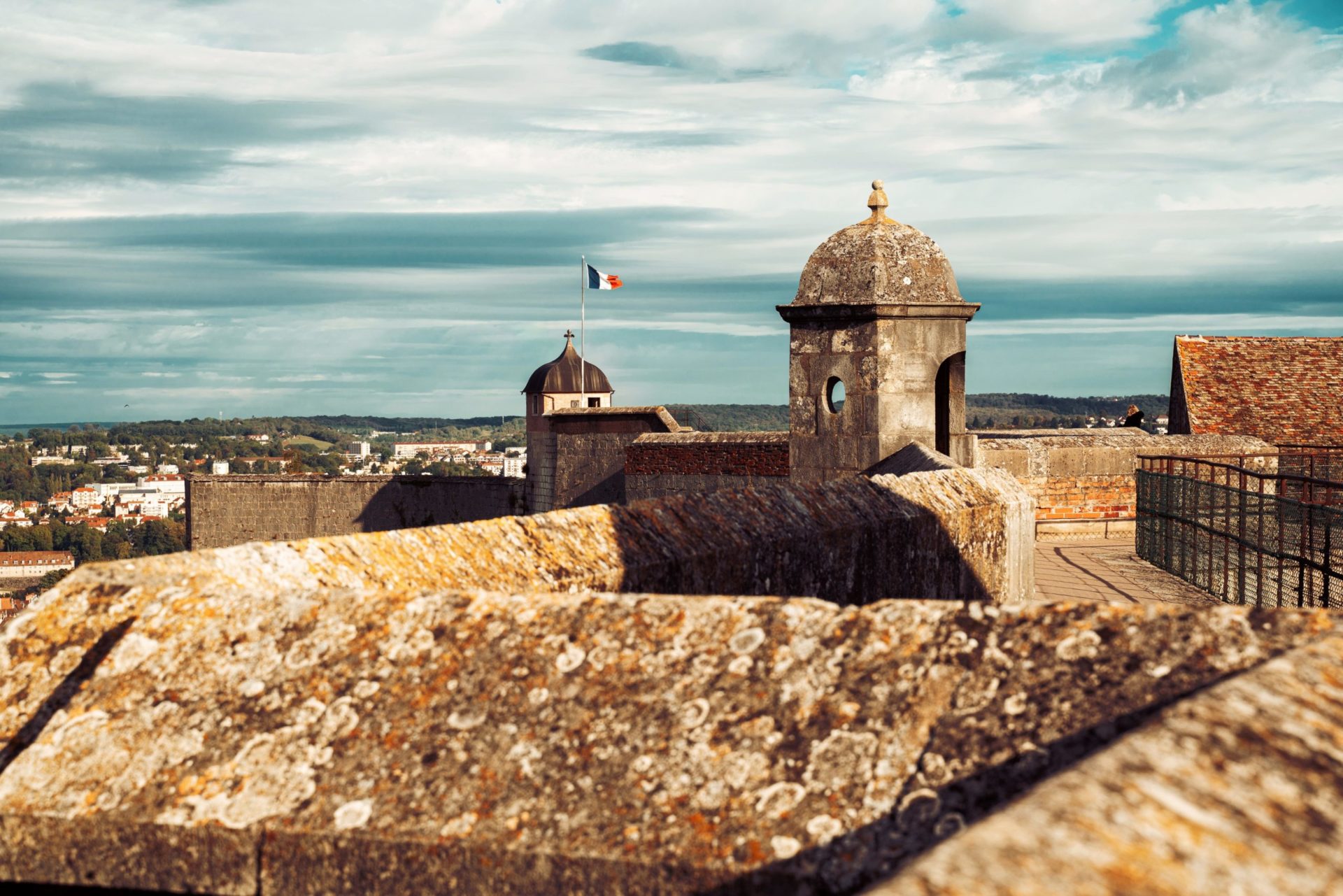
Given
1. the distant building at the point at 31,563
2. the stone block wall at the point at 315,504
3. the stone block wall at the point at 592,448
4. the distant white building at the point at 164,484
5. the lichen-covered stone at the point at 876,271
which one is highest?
the lichen-covered stone at the point at 876,271

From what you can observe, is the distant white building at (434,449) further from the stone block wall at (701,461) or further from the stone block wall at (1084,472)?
the stone block wall at (1084,472)

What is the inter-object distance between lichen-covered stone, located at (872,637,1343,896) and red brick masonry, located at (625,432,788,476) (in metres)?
16.9

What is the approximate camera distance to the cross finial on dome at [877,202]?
38.8 feet

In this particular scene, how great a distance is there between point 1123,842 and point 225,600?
1.86m

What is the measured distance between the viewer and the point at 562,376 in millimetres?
42656

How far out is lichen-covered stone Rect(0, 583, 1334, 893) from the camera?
2014 millimetres

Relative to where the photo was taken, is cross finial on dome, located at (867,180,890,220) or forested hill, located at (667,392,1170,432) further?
forested hill, located at (667,392,1170,432)

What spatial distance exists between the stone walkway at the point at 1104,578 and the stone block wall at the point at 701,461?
5.00 meters

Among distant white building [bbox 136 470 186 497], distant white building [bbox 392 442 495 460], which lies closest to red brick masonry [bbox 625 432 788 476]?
distant white building [bbox 136 470 186 497]

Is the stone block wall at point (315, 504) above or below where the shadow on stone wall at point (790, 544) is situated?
below

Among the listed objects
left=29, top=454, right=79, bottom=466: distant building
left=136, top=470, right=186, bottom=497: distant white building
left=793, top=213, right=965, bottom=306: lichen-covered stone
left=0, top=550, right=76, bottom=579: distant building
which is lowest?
left=29, top=454, right=79, bottom=466: distant building

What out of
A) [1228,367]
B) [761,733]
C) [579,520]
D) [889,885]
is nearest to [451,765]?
[761,733]

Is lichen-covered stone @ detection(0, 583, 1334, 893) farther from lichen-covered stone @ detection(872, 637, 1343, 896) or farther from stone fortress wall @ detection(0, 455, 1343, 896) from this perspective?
lichen-covered stone @ detection(872, 637, 1343, 896)

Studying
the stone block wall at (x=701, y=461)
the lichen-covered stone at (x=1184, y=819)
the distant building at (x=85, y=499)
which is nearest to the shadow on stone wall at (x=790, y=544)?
the lichen-covered stone at (x=1184, y=819)
